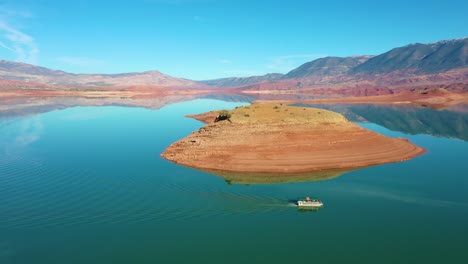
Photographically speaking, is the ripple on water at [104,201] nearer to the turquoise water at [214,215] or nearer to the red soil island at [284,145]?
the turquoise water at [214,215]

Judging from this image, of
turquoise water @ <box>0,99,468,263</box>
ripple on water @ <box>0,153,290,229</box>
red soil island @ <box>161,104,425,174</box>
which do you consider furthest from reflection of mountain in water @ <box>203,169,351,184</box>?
ripple on water @ <box>0,153,290,229</box>

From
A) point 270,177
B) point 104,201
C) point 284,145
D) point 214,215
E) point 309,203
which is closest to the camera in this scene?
point 214,215

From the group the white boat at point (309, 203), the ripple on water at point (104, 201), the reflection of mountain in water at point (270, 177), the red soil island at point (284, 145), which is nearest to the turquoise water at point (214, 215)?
the ripple on water at point (104, 201)

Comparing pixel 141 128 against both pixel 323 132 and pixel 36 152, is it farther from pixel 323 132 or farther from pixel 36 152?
pixel 323 132

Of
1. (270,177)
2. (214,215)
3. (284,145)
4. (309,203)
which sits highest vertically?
(284,145)

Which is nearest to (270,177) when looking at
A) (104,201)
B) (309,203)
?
(309,203)

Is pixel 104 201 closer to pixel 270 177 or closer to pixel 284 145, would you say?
pixel 270 177
